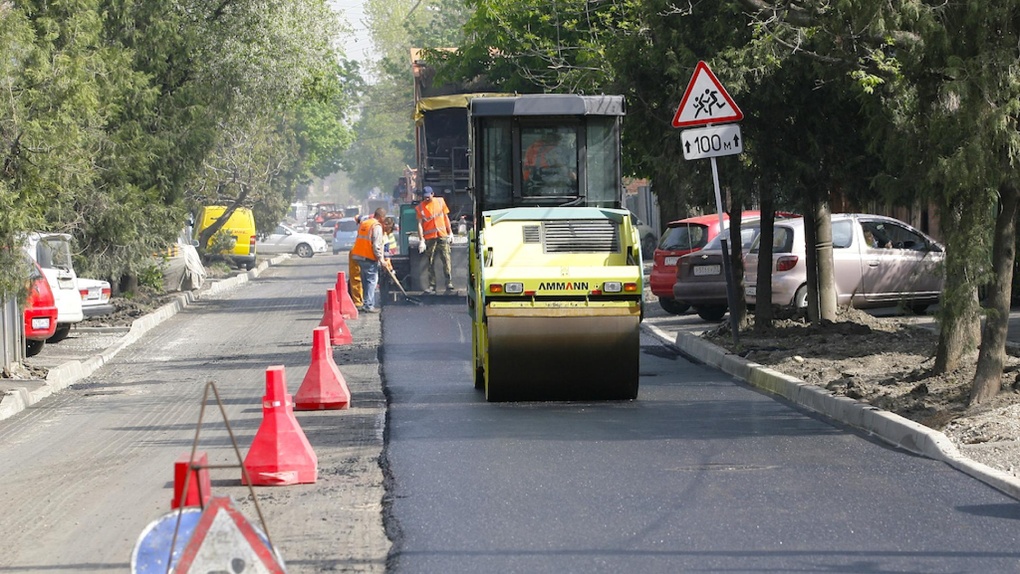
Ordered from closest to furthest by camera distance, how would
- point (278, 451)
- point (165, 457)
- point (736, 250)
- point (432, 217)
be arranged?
point (278, 451), point (165, 457), point (736, 250), point (432, 217)

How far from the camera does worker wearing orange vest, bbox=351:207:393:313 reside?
23906 millimetres

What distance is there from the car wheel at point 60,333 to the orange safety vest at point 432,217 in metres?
6.77

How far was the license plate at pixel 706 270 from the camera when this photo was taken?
19.8 m

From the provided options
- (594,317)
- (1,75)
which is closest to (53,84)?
(1,75)

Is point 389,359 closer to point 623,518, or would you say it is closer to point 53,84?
point 53,84

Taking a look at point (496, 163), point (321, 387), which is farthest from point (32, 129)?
point (496, 163)

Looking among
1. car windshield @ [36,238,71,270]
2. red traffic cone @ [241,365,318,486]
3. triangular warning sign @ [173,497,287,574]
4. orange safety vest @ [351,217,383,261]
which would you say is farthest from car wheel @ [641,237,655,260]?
triangular warning sign @ [173,497,287,574]

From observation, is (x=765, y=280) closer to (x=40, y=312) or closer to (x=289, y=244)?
(x=40, y=312)

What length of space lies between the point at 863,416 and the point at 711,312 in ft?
32.7

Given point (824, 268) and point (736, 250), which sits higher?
point (736, 250)

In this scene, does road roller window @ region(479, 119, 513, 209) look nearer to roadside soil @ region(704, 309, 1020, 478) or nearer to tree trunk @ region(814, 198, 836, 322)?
roadside soil @ region(704, 309, 1020, 478)

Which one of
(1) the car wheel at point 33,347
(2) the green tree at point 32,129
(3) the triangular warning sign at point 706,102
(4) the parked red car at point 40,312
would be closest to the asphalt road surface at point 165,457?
(4) the parked red car at point 40,312

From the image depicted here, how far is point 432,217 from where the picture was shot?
2541 cm

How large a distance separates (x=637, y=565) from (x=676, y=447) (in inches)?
133
